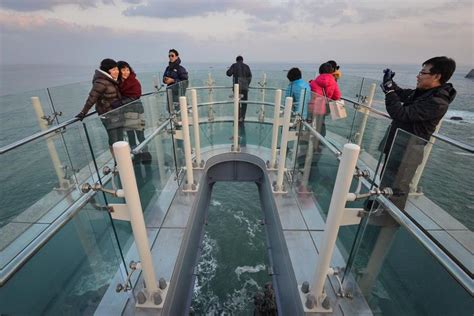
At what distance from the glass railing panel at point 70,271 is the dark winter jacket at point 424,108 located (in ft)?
9.04

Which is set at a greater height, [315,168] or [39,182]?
[39,182]

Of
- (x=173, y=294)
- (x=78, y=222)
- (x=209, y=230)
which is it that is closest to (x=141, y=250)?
(x=78, y=222)

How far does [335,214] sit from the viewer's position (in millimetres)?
1635

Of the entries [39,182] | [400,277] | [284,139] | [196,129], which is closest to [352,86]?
[284,139]

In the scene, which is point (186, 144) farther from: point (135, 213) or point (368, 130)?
point (368, 130)

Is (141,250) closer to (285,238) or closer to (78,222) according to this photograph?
(78,222)

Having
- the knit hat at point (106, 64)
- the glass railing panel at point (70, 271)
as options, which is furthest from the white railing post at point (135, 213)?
the knit hat at point (106, 64)

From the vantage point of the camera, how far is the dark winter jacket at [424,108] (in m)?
2.00

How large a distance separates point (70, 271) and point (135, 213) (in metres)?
0.75

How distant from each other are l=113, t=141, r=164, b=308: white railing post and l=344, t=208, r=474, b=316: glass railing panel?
1804 millimetres

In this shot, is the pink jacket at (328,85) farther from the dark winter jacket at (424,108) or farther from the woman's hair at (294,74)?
the dark winter jacket at (424,108)

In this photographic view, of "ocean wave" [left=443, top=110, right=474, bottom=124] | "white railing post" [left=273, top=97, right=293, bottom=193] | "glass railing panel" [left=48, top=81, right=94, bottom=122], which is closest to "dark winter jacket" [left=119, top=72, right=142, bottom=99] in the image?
"glass railing panel" [left=48, top=81, right=94, bottom=122]

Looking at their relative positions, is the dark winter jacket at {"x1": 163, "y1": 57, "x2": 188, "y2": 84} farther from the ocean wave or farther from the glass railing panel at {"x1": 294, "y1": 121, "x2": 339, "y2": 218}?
the ocean wave

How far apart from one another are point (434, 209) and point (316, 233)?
4.96 feet
